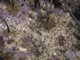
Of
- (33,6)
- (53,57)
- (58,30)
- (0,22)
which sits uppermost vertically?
(33,6)

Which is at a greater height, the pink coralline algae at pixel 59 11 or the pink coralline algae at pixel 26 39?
the pink coralline algae at pixel 59 11

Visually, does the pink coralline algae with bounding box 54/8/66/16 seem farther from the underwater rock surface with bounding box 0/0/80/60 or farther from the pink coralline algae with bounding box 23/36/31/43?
the pink coralline algae with bounding box 23/36/31/43

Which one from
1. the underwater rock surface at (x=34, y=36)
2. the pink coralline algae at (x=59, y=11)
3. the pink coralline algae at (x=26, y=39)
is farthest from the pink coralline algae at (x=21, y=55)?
the pink coralline algae at (x=59, y=11)

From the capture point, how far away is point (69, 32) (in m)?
1.21

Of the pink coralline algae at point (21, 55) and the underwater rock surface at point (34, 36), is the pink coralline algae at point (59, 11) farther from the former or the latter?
the pink coralline algae at point (21, 55)

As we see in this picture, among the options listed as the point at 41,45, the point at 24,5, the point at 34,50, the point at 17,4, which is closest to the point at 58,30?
the point at 41,45

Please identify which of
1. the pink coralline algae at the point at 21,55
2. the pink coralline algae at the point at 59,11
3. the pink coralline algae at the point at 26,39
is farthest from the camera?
the pink coralline algae at the point at 59,11

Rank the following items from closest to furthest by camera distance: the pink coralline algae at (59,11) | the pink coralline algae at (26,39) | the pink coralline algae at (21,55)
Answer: the pink coralline algae at (21,55)
the pink coralline algae at (26,39)
the pink coralline algae at (59,11)

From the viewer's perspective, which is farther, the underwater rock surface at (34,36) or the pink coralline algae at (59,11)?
the pink coralline algae at (59,11)

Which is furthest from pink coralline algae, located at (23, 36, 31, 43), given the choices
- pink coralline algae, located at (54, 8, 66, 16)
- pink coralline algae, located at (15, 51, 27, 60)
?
pink coralline algae, located at (54, 8, 66, 16)

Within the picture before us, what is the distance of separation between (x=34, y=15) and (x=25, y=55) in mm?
682

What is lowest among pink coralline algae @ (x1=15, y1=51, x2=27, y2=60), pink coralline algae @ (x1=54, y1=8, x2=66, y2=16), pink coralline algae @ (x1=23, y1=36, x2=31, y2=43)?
pink coralline algae @ (x1=15, y1=51, x2=27, y2=60)

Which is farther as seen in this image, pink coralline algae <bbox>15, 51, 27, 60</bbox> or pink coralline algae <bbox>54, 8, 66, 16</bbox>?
pink coralline algae <bbox>54, 8, 66, 16</bbox>

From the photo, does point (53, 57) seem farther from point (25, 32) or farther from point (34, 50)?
point (25, 32)
